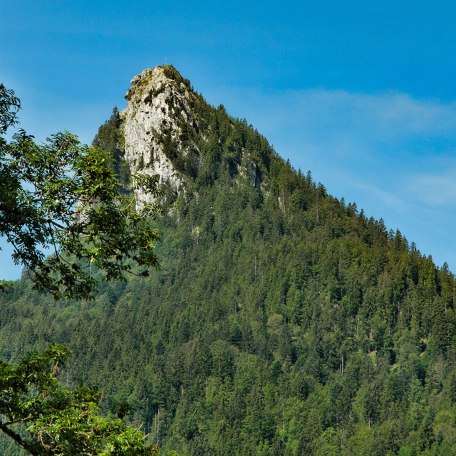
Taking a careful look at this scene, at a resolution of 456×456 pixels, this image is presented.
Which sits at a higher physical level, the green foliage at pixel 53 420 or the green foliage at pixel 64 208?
the green foliage at pixel 64 208

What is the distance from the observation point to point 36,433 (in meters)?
19.0

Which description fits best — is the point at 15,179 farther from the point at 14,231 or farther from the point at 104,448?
the point at 104,448

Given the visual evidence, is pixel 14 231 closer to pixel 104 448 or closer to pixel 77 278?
pixel 77 278

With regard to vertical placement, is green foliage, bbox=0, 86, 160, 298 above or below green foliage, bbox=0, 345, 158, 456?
above

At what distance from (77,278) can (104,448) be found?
4715 millimetres

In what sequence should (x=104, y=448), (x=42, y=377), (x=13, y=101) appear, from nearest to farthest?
(x=104, y=448) → (x=42, y=377) → (x=13, y=101)

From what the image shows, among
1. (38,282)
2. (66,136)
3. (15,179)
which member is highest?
(66,136)

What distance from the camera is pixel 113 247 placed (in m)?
21.6

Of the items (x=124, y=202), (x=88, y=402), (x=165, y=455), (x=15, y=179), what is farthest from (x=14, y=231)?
(x=165, y=455)

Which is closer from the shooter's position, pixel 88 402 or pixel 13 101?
pixel 88 402

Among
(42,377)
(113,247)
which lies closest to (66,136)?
(113,247)

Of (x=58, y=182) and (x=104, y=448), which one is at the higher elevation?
(x=58, y=182)

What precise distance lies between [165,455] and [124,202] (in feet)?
18.3

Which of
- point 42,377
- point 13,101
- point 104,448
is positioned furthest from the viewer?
point 13,101
